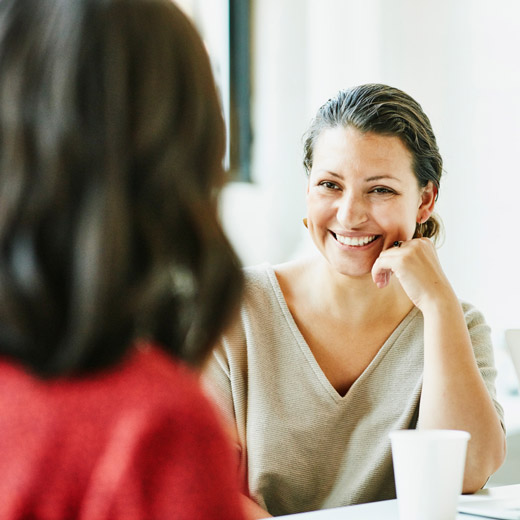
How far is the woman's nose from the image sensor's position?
1.53m

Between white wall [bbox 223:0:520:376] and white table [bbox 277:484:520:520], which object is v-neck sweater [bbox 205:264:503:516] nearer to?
white table [bbox 277:484:520:520]

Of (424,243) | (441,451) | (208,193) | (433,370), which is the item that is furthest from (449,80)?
(208,193)

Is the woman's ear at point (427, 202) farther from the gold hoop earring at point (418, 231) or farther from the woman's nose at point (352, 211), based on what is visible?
the woman's nose at point (352, 211)

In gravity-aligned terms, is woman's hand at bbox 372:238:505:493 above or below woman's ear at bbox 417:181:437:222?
below

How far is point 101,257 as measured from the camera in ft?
1.74

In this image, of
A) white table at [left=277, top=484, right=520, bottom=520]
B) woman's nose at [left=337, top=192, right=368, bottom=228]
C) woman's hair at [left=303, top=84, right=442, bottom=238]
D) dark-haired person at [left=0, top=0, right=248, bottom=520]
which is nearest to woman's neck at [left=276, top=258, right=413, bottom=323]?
woman's nose at [left=337, top=192, right=368, bottom=228]

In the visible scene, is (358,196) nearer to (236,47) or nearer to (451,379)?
(451,379)

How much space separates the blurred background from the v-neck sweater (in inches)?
53.7

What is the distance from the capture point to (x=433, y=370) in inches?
54.4

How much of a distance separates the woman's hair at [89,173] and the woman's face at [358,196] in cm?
99

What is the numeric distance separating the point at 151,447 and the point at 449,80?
270 centimetres

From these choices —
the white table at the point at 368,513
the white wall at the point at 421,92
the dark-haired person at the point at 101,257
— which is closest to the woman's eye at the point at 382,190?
the white table at the point at 368,513

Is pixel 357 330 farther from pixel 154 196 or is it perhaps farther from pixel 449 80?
pixel 449 80

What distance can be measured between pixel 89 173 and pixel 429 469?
58cm
